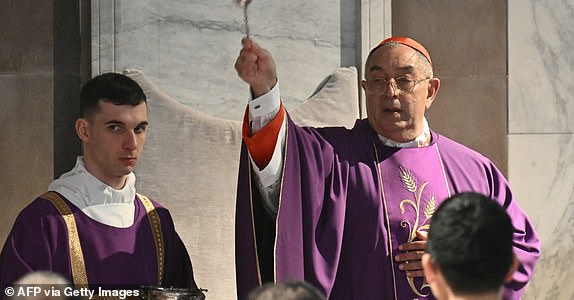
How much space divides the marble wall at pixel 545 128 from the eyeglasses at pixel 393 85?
170cm

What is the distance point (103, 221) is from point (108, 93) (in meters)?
0.47

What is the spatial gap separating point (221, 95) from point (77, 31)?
0.76 m

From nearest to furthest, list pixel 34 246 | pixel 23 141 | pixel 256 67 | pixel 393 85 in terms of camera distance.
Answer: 1. pixel 34 246
2. pixel 256 67
3. pixel 393 85
4. pixel 23 141

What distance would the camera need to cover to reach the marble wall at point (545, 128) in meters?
5.85

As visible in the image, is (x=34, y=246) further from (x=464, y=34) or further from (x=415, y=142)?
(x=464, y=34)

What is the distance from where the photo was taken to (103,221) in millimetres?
3818

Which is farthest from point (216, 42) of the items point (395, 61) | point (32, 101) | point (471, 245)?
point (471, 245)

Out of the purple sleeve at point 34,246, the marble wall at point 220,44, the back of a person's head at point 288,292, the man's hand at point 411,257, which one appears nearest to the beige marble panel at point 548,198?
the marble wall at point 220,44

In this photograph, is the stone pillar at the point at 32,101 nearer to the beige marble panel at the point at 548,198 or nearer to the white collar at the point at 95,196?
the white collar at the point at 95,196

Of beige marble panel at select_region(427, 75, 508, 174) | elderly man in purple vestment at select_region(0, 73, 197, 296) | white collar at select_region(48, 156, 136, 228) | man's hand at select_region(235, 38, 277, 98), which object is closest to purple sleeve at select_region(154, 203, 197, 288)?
elderly man in purple vestment at select_region(0, 73, 197, 296)

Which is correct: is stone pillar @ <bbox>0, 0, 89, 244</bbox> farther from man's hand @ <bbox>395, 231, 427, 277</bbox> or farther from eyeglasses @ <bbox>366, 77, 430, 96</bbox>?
man's hand @ <bbox>395, 231, 427, 277</bbox>

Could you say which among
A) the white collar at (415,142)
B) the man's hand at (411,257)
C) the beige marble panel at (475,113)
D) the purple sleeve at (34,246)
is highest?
the beige marble panel at (475,113)

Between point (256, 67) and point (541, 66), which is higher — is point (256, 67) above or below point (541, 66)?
below

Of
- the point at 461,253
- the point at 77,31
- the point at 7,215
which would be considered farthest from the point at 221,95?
the point at 461,253
